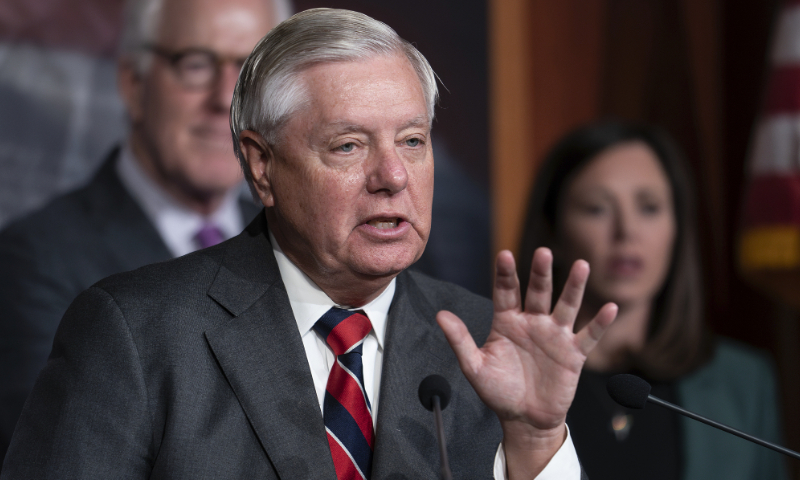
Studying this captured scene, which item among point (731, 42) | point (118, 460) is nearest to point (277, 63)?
point (118, 460)

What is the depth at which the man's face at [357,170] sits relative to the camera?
4.58 ft

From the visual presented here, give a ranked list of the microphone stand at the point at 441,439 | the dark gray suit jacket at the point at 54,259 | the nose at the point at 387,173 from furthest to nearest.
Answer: the dark gray suit jacket at the point at 54,259
the nose at the point at 387,173
the microphone stand at the point at 441,439

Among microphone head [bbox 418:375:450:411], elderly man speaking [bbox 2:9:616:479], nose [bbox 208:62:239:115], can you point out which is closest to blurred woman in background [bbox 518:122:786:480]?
Result: nose [bbox 208:62:239:115]

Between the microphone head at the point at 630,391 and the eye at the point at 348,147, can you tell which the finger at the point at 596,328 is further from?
the eye at the point at 348,147

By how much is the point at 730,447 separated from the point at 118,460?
2235 mm

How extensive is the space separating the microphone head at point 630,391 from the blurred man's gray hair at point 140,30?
1.91 m

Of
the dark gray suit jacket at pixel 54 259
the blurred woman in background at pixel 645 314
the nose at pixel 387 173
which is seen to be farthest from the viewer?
the blurred woman in background at pixel 645 314

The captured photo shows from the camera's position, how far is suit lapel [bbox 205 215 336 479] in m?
1.33

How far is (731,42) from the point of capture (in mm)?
3797

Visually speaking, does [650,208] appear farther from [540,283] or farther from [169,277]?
[169,277]

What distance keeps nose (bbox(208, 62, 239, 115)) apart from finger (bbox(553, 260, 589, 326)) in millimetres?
1688

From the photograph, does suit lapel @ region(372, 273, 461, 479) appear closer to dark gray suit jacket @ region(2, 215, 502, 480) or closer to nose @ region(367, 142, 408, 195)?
dark gray suit jacket @ region(2, 215, 502, 480)

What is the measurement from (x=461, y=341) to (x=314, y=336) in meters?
0.33

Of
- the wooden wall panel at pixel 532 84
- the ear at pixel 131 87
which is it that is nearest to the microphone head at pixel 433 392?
the ear at pixel 131 87
